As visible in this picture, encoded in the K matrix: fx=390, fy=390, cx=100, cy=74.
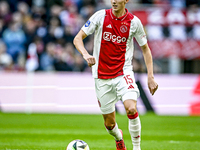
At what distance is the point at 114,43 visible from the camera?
627 centimetres

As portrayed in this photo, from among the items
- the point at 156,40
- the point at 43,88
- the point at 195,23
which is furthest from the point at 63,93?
the point at 195,23

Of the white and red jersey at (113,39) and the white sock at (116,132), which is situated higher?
the white and red jersey at (113,39)

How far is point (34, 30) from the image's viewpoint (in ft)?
55.1

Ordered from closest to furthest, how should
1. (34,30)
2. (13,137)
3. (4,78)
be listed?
(13,137), (4,78), (34,30)

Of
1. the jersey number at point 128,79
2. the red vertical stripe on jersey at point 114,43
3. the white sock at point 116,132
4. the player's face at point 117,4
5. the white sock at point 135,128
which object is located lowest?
the white sock at point 116,132

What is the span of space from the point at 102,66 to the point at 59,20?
1134cm

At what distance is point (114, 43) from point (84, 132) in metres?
4.16

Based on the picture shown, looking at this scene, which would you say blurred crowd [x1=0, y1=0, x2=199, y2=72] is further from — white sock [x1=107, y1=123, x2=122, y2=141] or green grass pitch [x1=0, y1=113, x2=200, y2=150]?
white sock [x1=107, y1=123, x2=122, y2=141]

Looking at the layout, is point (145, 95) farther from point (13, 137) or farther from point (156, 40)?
point (13, 137)

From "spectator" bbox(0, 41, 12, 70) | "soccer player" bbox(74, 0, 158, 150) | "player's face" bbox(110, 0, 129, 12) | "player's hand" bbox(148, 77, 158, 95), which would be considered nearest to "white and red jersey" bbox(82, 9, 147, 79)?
"soccer player" bbox(74, 0, 158, 150)

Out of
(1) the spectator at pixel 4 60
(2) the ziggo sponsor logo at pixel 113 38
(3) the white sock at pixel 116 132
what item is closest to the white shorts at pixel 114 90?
(3) the white sock at pixel 116 132

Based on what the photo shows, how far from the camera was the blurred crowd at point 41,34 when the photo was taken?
15.8 meters

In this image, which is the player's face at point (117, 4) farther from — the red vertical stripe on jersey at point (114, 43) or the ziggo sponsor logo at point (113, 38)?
the ziggo sponsor logo at point (113, 38)

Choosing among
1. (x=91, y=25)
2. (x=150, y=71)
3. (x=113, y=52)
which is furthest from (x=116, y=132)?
(x=91, y=25)
